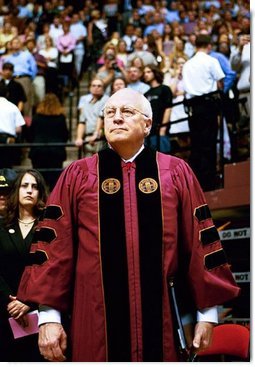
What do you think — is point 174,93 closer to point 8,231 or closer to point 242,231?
point 242,231

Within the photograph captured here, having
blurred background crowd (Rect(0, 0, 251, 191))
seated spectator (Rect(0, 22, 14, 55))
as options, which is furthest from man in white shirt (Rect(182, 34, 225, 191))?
seated spectator (Rect(0, 22, 14, 55))

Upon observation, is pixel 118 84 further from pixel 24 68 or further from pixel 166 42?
pixel 166 42

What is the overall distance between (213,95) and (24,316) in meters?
4.64

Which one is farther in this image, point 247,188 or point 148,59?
point 148,59

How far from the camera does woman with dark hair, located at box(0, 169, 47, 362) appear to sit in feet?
17.7

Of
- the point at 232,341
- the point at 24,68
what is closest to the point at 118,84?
the point at 24,68

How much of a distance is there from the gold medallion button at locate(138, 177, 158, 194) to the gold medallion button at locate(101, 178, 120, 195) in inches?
4.7

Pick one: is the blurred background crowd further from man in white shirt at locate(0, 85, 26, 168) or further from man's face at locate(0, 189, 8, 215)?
man's face at locate(0, 189, 8, 215)

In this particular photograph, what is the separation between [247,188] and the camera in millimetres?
9109

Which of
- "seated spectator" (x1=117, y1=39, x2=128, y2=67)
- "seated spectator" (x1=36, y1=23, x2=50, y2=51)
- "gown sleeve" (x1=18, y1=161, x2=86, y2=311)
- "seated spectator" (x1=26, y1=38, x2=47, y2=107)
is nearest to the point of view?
"gown sleeve" (x1=18, y1=161, x2=86, y2=311)

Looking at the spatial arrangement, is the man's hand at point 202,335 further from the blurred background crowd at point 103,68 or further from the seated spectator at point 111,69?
the seated spectator at point 111,69

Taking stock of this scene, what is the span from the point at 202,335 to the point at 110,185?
0.88 metres

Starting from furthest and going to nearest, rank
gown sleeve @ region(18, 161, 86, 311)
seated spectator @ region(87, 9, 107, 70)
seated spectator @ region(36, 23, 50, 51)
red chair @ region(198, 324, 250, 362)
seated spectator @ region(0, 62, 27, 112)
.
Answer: seated spectator @ region(87, 9, 107, 70), seated spectator @ region(36, 23, 50, 51), seated spectator @ region(0, 62, 27, 112), red chair @ region(198, 324, 250, 362), gown sleeve @ region(18, 161, 86, 311)

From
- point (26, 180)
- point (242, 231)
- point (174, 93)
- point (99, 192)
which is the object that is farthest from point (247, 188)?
point (99, 192)
